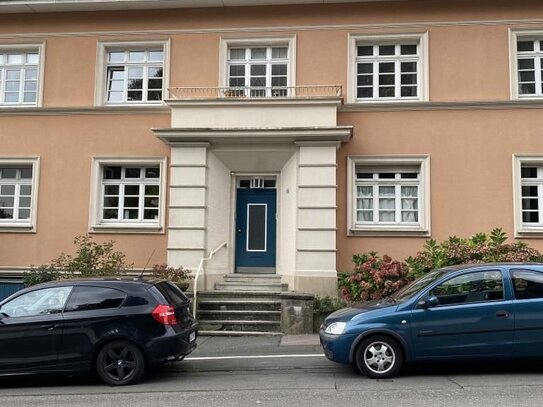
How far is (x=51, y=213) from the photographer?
45.0ft

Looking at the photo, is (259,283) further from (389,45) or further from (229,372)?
(389,45)

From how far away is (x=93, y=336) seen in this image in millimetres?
7430

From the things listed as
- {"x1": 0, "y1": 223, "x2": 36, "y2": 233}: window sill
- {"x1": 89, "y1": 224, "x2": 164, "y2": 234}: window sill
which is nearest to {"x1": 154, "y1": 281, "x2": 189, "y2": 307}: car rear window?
{"x1": 89, "y1": 224, "x2": 164, "y2": 234}: window sill

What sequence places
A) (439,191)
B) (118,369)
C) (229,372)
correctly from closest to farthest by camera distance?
1. (118,369)
2. (229,372)
3. (439,191)

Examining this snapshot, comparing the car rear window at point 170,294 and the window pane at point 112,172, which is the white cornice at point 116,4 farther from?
the car rear window at point 170,294

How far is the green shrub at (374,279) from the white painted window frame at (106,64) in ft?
20.7

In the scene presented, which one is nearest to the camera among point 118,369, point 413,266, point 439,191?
point 118,369

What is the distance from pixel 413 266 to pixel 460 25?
5.96 m

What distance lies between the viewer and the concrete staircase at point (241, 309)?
11.7 metres

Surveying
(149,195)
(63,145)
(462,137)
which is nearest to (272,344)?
(149,195)

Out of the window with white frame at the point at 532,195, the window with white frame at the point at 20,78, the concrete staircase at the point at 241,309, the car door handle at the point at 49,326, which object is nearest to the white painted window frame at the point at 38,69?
the window with white frame at the point at 20,78

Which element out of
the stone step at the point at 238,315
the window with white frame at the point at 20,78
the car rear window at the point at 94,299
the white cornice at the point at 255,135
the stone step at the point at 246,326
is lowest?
the stone step at the point at 246,326

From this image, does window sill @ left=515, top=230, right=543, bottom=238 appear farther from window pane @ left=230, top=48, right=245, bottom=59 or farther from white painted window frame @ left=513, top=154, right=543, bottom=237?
window pane @ left=230, top=48, right=245, bottom=59

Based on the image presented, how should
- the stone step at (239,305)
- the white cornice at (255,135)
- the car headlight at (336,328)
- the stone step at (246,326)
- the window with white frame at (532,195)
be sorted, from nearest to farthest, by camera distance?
1. the car headlight at (336,328)
2. the stone step at (246,326)
3. the stone step at (239,305)
4. the white cornice at (255,135)
5. the window with white frame at (532,195)
